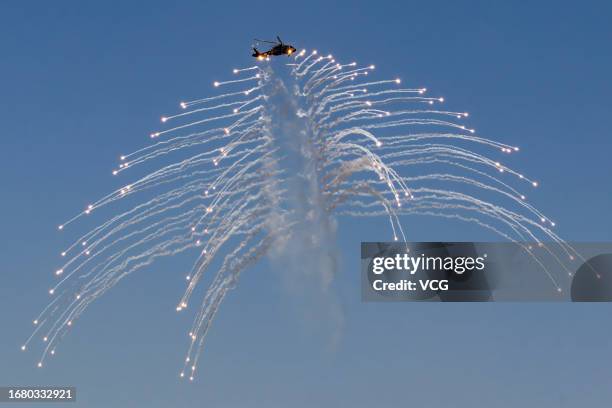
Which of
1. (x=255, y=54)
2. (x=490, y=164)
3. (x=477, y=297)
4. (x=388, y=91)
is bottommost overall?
(x=477, y=297)

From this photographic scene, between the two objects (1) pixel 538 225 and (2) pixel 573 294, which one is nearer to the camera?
(1) pixel 538 225

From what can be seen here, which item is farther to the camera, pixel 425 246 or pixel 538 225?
pixel 425 246

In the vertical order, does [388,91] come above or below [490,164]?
above

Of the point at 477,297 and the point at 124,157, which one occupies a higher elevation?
the point at 124,157

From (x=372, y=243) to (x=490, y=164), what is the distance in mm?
12157

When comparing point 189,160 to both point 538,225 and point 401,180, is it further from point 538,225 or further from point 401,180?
point 538,225

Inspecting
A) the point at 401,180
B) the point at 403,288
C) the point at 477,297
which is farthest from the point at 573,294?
the point at 401,180

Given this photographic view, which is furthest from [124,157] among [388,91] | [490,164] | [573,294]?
[573,294]

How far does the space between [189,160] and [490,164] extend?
75.9 feet

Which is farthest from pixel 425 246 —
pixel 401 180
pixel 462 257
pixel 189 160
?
pixel 189 160

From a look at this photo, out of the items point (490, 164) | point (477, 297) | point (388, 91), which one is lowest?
point (477, 297)

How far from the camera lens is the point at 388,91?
9088cm

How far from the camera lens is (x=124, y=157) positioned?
9138 centimetres

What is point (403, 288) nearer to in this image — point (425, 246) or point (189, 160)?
point (425, 246)
